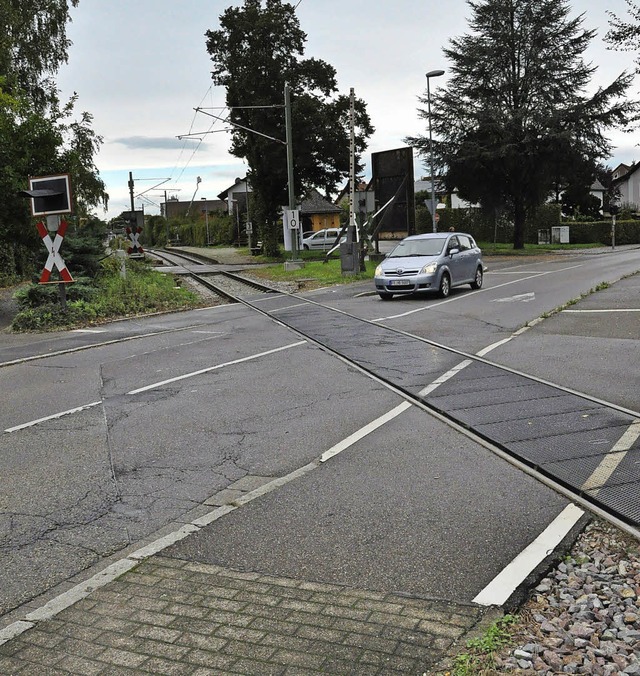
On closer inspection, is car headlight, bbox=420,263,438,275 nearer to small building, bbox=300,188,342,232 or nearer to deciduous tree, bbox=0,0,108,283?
deciduous tree, bbox=0,0,108,283

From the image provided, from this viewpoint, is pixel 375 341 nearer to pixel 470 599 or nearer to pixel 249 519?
pixel 249 519

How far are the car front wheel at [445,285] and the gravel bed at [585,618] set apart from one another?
652 inches

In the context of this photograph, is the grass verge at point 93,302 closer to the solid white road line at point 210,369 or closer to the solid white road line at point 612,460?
the solid white road line at point 210,369


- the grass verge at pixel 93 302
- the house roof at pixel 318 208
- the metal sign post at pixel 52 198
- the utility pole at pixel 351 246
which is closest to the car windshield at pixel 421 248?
the grass verge at pixel 93 302

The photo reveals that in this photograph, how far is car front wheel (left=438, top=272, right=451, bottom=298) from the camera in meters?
20.8

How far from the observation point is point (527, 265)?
1357 inches

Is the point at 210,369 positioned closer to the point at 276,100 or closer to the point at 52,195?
the point at 52,195

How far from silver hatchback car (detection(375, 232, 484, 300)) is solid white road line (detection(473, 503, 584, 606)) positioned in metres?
15.5

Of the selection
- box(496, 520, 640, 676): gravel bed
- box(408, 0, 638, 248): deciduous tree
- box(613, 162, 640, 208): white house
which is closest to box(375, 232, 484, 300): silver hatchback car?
box(496, 520, 640, 676): gravel bed

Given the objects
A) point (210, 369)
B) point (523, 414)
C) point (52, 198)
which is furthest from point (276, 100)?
point (523, 414)

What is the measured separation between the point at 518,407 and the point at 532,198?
135 feet

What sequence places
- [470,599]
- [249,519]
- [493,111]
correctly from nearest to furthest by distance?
[470,599], [249,519], [493,111]

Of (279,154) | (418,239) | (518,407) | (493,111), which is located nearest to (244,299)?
(418,239)

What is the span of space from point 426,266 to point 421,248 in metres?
1.18
